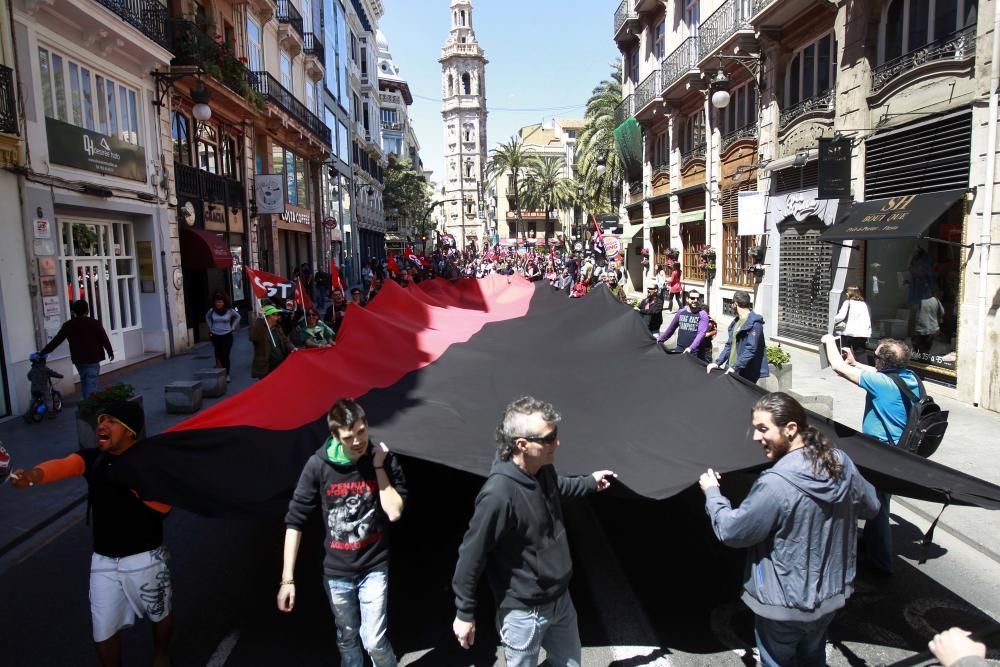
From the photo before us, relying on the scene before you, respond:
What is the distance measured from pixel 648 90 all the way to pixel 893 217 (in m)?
16.9

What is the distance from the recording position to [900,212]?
38.3ft

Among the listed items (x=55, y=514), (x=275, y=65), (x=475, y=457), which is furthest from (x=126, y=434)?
(x=275, y=65)

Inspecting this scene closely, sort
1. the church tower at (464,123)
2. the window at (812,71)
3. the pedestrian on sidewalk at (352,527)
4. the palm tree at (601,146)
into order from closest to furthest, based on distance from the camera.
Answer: the pedestrian on sidewalk at (352,527), the window at (812,71), the palm tree at (601,146), the church tower at (464,123)

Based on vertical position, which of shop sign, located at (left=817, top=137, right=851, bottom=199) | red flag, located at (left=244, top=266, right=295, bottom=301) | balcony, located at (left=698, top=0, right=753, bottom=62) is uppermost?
balcony, located at (left=698, top=0, right=753, bottom=62)

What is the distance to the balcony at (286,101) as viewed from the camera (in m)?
23.1

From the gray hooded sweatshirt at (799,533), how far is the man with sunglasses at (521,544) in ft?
2.73

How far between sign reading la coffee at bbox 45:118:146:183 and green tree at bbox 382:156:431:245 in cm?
4721

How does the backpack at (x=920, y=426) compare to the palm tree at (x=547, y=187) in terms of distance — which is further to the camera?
the palm tree at (x=547, y=187)

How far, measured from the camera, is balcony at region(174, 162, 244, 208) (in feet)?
58.4

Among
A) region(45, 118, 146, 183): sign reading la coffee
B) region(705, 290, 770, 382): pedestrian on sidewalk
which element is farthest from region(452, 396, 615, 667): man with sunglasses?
region(45, 118, 146, 183): sign reading la coffee

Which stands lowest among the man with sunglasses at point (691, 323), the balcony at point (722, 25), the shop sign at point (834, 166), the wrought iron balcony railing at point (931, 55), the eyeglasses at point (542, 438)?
the man with sunglasses at point (691, 323)

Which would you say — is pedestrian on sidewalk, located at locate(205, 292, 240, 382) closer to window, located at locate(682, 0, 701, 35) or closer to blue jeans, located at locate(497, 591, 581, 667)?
blue jeans, located at locate(497, 591, 581, 667)

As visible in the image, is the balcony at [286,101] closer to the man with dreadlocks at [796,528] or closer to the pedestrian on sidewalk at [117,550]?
the pedestrian on sidewalk at [117,550]

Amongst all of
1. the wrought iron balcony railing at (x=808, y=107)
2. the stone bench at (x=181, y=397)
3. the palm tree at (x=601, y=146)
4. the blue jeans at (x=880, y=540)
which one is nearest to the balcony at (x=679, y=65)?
the wrought iron balcony railing at (x=808, y=107)
